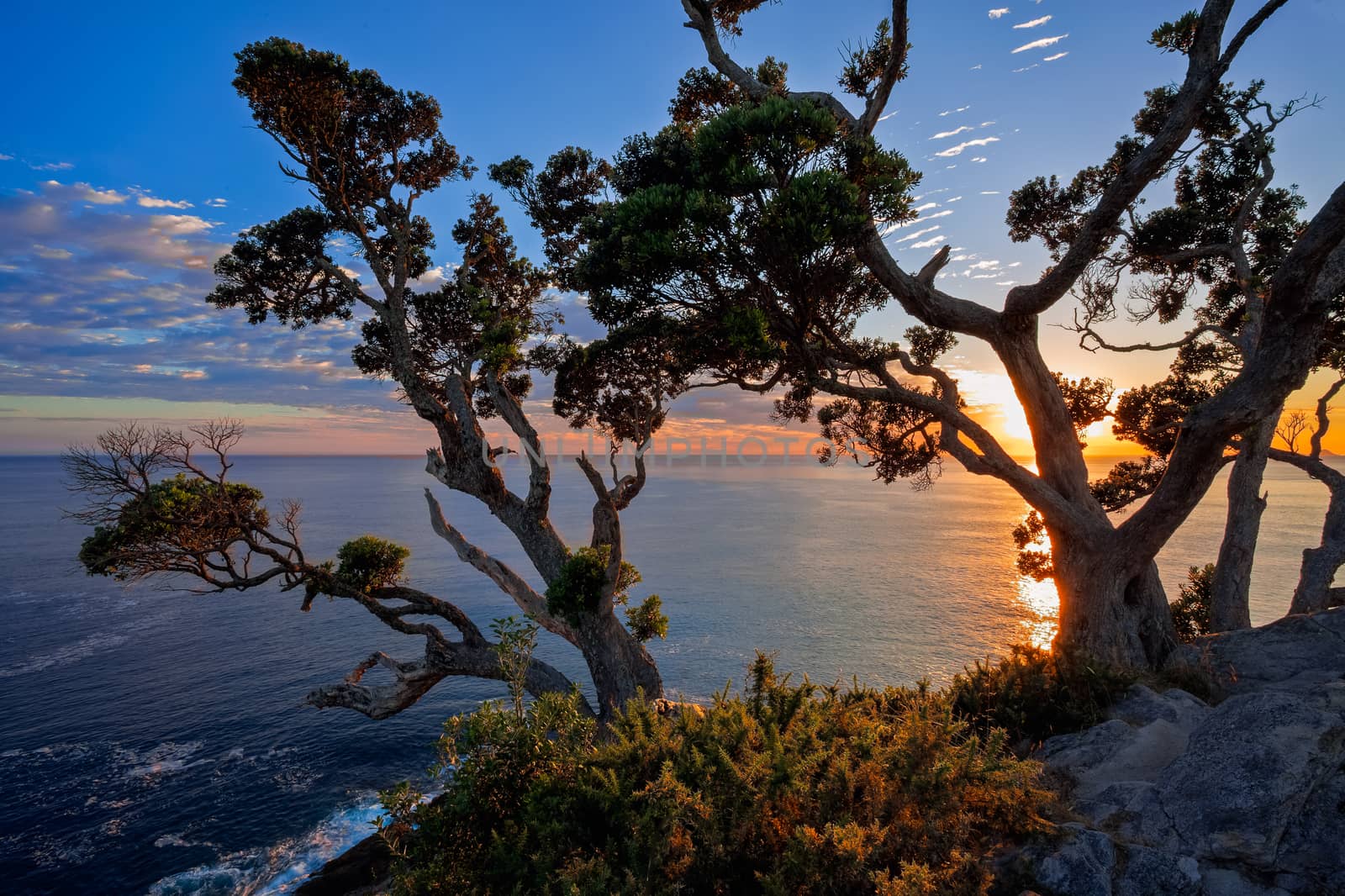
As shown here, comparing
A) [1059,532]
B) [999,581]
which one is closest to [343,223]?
[1059,532]

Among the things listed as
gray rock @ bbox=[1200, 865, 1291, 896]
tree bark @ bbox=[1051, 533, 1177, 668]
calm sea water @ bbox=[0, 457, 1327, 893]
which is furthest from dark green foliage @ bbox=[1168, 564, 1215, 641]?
gray rock @ bbox=[1200, 865, 1291, 896]

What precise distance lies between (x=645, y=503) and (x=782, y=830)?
5921 inches

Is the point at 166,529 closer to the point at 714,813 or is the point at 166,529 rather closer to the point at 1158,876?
the point at 714,813

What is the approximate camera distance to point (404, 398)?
2019 centimetres

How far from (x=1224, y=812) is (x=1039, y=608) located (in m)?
64.2

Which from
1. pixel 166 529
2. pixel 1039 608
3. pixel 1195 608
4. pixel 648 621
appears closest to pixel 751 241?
pixel 648 621

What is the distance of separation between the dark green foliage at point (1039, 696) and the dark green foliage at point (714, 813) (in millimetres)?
3352

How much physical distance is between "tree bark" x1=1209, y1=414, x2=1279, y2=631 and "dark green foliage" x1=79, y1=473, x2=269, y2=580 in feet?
90.4

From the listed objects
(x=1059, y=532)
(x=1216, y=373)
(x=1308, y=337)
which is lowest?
(x=1059, y=532)

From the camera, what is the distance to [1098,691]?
28.9 ft

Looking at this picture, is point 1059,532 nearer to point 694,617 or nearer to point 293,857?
point 293,857

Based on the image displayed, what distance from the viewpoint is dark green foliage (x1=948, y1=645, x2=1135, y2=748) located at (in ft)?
27.9

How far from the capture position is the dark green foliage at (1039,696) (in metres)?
8.49

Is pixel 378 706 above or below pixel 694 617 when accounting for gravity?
above
